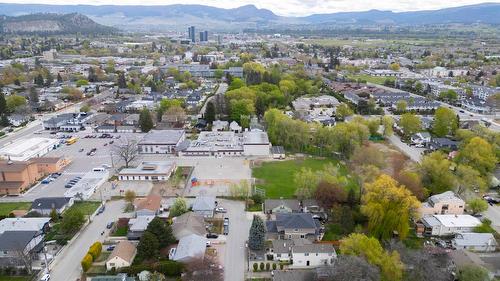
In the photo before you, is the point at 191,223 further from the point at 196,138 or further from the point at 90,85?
the point at 90,85

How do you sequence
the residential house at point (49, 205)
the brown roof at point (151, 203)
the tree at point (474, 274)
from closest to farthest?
1. the tree at point (474, 274)
2. the brown roof at point (151, 203)
3. the residential house at point (49, 205)

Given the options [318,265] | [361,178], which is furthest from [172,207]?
[361,178]

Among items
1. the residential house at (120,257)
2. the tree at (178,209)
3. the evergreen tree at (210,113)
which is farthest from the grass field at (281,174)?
the evergreen tree at (210,113)

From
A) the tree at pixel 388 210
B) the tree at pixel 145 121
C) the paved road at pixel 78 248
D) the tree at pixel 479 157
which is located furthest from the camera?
the tree at pixel 145 121

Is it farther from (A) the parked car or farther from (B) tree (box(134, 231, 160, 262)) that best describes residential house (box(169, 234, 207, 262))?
(A) the parked car

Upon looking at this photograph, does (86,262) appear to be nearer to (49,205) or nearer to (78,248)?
(78,248)

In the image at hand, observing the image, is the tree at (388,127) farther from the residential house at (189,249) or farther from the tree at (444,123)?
the residential house at (189,249)
